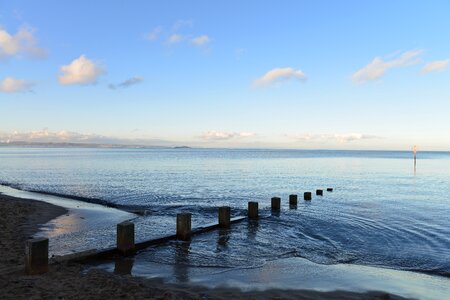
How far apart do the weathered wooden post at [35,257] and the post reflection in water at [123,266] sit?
1.75 meters

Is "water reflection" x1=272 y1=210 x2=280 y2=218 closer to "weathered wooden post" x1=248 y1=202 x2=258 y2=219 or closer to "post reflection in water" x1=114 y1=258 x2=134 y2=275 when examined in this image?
"weathered wooden post" x1=248 y1=202 x2=258 y2=219

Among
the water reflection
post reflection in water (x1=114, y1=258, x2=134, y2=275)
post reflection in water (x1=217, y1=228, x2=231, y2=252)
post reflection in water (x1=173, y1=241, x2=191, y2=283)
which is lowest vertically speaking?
the water reflection

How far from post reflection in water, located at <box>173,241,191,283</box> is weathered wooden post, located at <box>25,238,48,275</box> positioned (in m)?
3.14

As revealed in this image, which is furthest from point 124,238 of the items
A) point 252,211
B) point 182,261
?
point 252,211

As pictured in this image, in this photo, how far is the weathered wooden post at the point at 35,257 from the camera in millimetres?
8617

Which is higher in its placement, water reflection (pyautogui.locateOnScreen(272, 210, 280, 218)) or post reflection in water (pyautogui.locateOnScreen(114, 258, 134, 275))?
post reflection in water (pyautogui.locateOnScreen(114, 258, 134, 275))

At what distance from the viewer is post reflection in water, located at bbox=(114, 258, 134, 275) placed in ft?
31.8

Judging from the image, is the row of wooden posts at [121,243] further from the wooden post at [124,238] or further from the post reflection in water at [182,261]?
the post reflection in water at [182,261]

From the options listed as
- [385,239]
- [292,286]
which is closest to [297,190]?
[385,239]

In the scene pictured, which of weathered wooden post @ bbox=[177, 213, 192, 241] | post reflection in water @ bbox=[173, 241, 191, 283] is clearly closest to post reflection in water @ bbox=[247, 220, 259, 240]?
weathered wooden post @ bbox=[177, 213, 192, 241]

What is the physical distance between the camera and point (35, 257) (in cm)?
866

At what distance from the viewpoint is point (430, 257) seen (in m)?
12.5

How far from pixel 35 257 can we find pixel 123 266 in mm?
2294

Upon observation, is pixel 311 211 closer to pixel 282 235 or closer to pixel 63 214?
pixel 282 235
